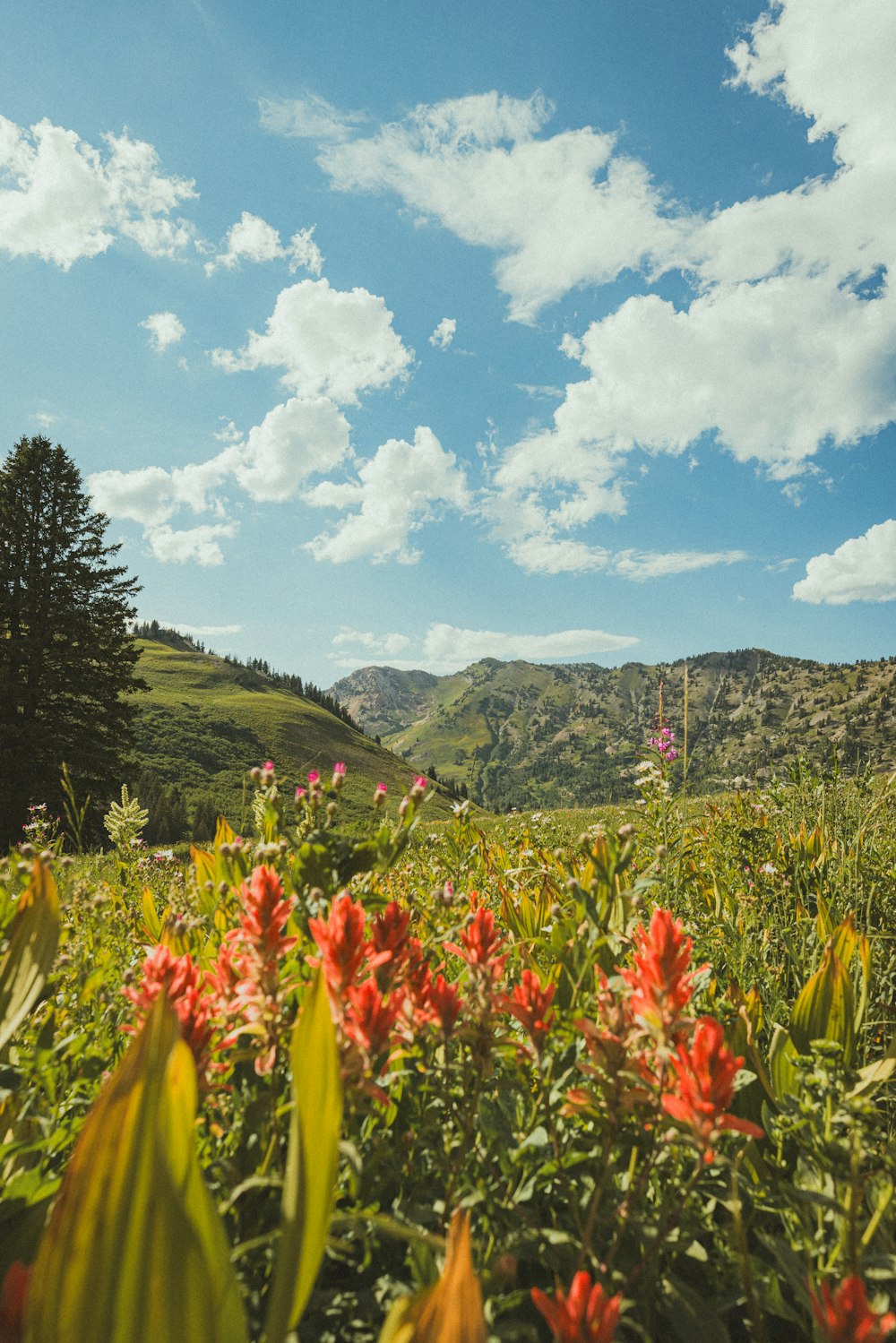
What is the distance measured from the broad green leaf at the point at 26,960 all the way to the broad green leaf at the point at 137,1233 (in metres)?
1.07

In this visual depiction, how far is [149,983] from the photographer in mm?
1386

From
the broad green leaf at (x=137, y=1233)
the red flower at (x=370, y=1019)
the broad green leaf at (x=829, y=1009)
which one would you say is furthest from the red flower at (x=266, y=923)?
the broad green leaf at (x=829, y=1009)

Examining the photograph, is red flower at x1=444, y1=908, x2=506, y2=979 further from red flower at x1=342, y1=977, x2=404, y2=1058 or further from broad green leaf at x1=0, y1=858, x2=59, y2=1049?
broad green leaf at x1=0, y1=858, x2=59, y2=1049

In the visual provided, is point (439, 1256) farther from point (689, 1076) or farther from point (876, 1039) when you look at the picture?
point (876, 1039)

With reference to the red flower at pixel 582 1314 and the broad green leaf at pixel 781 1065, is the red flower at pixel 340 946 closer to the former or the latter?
the red flower at pixel 582 1314

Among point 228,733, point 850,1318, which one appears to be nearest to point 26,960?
point 850,1318

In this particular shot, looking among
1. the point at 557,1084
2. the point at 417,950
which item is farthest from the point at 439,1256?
the point at 417,950

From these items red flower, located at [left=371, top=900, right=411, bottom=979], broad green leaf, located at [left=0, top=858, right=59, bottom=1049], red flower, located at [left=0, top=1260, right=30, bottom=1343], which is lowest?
red flower, located at [left=0, top=1260, right=30, bottom=1343]

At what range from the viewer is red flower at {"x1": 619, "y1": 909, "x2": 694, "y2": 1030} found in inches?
48.5

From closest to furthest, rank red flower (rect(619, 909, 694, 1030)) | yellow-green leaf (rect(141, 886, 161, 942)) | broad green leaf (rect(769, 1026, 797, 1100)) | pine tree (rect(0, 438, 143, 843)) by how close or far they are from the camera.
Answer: red flower (rect(619, 909, 694, 1030)) < broad green leaf (rect(769, 1026, 797, 1100)) < yellow-green leaf (rect(141, 886, 161, 942)) < pine tree (rect(0, 438, 143, 843))

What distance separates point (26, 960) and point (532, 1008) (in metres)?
1.41

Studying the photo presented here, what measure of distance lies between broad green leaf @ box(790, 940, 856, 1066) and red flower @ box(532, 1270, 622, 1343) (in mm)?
1549

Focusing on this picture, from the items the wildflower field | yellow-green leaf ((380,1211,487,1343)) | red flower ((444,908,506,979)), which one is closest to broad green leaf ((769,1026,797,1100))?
the wildflower field

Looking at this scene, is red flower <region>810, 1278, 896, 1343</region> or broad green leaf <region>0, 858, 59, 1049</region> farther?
broad green leaf <region>0, 858, 59, 1049</region>
